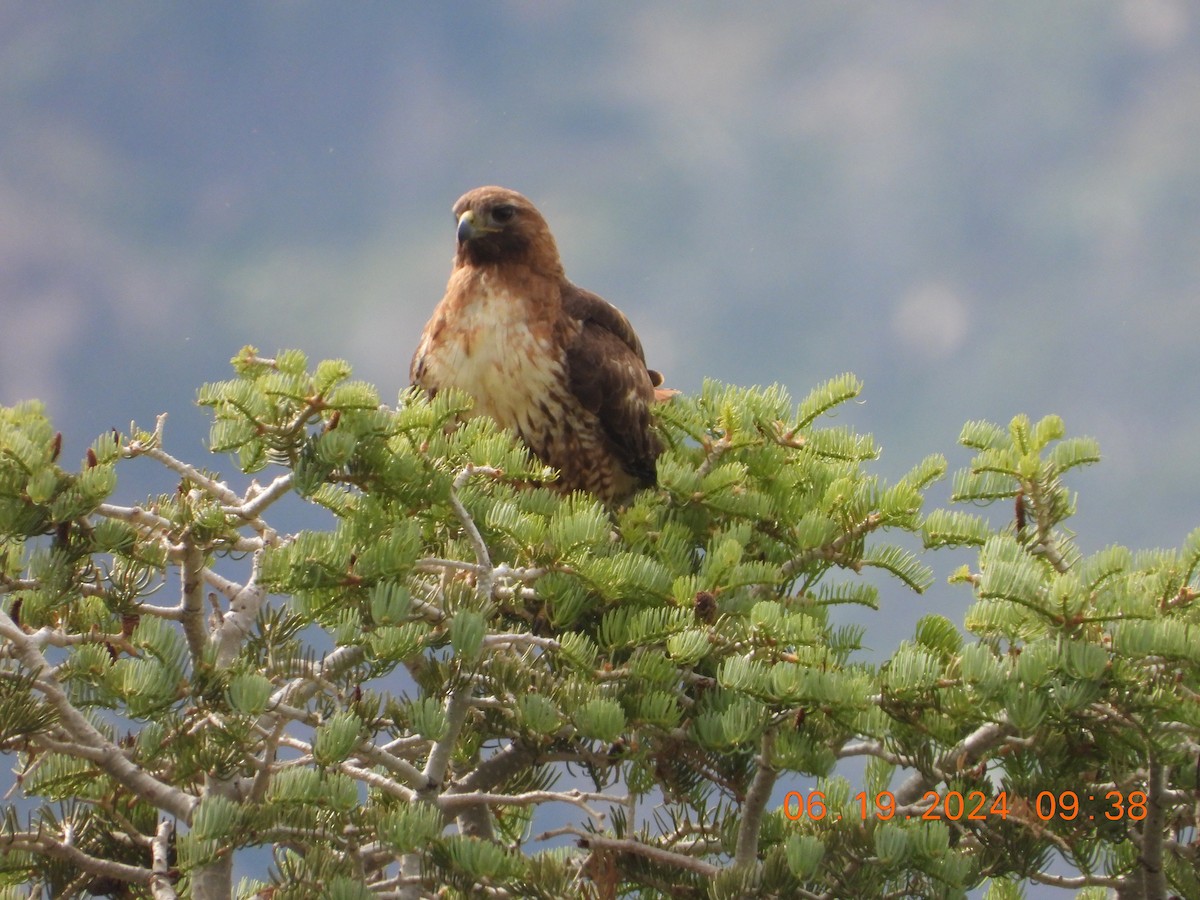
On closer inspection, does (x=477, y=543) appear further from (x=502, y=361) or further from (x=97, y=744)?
(x=502, y=361)

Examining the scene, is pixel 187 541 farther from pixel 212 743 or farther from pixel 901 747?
pixel 901 747

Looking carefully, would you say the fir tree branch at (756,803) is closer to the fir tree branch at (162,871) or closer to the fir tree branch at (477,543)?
the fir tree branch at (477,543)

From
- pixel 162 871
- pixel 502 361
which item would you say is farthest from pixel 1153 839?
pixel 502 361

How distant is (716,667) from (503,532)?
24.8 inches

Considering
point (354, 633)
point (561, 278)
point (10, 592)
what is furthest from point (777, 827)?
point (561, 278)

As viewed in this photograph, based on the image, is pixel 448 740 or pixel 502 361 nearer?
pixel 448 740

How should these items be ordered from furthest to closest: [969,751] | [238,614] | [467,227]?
[467,227] → [238,614] → [969,751]

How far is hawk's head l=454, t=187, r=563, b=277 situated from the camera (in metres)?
5.25

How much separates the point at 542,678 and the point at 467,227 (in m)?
2.59

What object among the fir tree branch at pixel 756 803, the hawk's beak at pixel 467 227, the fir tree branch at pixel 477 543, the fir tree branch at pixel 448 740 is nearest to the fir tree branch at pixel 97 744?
the fir tree branch at pixel 448 740

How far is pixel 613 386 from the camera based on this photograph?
5.03m
